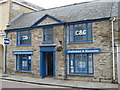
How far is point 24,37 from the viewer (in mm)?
16234

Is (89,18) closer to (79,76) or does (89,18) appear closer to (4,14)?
(79,76)

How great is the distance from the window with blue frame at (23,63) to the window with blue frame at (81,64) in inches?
183

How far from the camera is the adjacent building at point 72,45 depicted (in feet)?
38.7

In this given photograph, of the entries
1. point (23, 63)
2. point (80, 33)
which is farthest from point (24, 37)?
point (80, 33)

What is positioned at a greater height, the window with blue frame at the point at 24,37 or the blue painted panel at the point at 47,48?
the window with blue frame at the point at 24,37

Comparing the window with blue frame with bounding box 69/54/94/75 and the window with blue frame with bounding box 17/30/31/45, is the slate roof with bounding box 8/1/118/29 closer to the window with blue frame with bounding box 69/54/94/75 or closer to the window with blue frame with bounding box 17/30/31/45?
the window with blue frame with bounding box 17/30/31/45

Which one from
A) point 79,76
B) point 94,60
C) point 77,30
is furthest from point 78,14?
point 79,76

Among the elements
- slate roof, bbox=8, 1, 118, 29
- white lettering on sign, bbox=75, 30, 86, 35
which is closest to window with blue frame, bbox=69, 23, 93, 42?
white lettering on sign, bbox=75, 30, 86, 35

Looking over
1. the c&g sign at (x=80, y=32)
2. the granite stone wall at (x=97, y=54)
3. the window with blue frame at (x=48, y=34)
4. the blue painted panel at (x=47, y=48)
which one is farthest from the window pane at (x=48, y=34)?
the c&g sign at (x=80, y=32)

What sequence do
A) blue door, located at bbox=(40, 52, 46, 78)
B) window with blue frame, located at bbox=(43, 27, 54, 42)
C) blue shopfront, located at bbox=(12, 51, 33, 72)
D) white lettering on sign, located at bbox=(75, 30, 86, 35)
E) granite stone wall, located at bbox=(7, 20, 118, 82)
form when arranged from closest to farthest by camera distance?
granite stone wall, located at bbox=(7, 20, 118, 82) → white lettering on sign, located at bbox=(75, 30, 86, 35) → window with blue frame, located at bbox=(43, 27, 54, 42) → blue door, located at bbox=(40, 52, 46, 78) → blue shopfront, located at bbox=(12, 51, 33, 72)

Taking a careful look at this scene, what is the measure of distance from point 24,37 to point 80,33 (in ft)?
20.5

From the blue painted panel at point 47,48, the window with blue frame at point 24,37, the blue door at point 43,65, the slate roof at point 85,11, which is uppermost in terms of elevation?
the slate roof at point 85,11

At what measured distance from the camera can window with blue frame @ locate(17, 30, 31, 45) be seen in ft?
52.3

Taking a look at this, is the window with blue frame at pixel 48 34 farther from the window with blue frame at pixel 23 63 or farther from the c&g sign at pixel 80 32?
the window with blue frame at pixel 23 63
